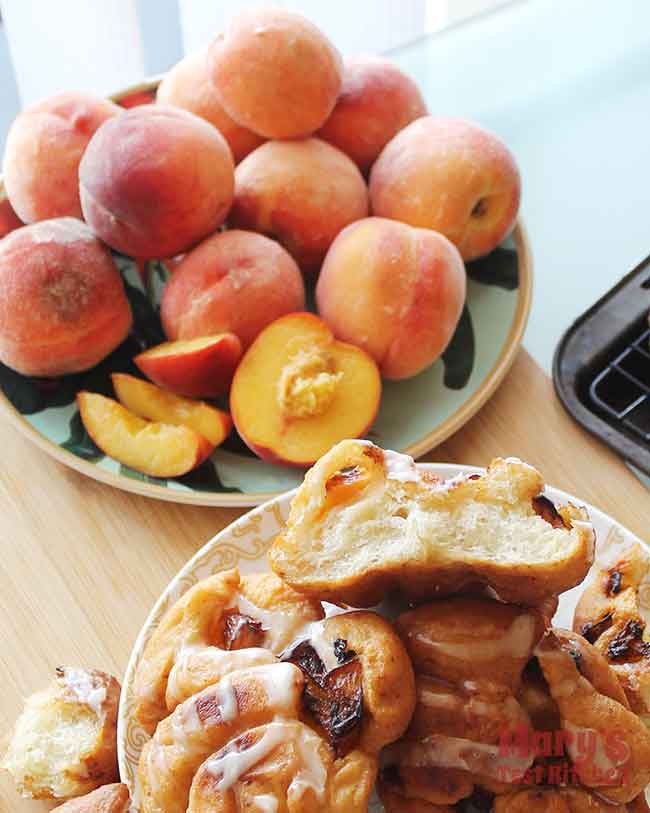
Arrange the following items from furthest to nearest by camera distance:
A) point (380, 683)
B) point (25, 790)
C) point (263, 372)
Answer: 1. point (263, 372)
2. point (25, 790)
3. point (380, 683)

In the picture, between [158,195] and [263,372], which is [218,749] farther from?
[158,195]

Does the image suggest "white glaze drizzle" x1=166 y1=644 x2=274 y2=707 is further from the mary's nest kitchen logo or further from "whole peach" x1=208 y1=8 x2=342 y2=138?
"whole peach" x1=208 y1=8 x2=342 y2=138

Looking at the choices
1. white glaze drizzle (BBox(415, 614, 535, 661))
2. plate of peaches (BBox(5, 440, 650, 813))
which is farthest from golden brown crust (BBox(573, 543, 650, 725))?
white glaze drizzle (BBox(415, 614, 535, 661))

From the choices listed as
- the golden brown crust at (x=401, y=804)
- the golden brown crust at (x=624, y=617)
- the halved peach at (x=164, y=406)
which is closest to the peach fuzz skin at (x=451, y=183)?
the halved peach at (x=164, y=406)

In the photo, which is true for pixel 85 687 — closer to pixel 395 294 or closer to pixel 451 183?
pixel 395 294

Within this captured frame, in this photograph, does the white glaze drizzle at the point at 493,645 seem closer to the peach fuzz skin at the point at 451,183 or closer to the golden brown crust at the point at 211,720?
the golden brown crust at the point at 211,720

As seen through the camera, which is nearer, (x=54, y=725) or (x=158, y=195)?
(x=54, y=725)

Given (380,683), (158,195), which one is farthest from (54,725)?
(158,195)
